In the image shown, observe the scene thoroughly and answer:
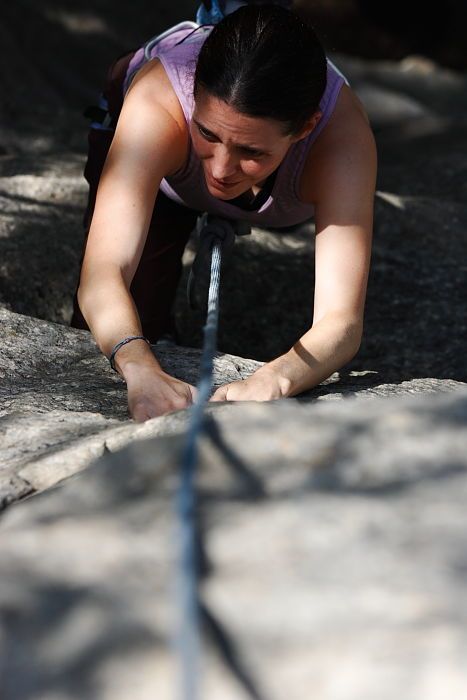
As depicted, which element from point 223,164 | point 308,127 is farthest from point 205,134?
point 308,127

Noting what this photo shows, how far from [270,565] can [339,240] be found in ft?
3.39

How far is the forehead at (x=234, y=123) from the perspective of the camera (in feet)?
5.37

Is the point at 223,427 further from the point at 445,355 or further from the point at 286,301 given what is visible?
the point at 286,301

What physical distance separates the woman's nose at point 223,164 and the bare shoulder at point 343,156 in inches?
9.4

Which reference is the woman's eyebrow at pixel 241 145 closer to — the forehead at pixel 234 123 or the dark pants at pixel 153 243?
the forehead at pixel 234 123

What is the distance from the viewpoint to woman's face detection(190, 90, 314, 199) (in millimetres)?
1646

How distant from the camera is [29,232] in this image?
2.73m

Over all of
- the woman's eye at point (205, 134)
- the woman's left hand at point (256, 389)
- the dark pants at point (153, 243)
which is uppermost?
the woman's eye at point (205, 134)

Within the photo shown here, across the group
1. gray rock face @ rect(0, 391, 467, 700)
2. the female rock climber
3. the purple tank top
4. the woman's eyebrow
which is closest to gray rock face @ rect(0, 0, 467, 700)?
gray rock face @ rect(0, 391, 467, 700)

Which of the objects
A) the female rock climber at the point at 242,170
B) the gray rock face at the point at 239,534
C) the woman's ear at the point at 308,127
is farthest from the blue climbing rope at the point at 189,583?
the woman's ear at the point at 308,127

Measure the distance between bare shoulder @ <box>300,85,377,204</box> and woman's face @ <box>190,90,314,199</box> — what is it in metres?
0.12

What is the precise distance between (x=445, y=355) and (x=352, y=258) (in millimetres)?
765

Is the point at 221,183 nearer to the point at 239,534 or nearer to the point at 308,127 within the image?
the point at 308,127

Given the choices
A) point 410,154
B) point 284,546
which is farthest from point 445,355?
point 410,154
